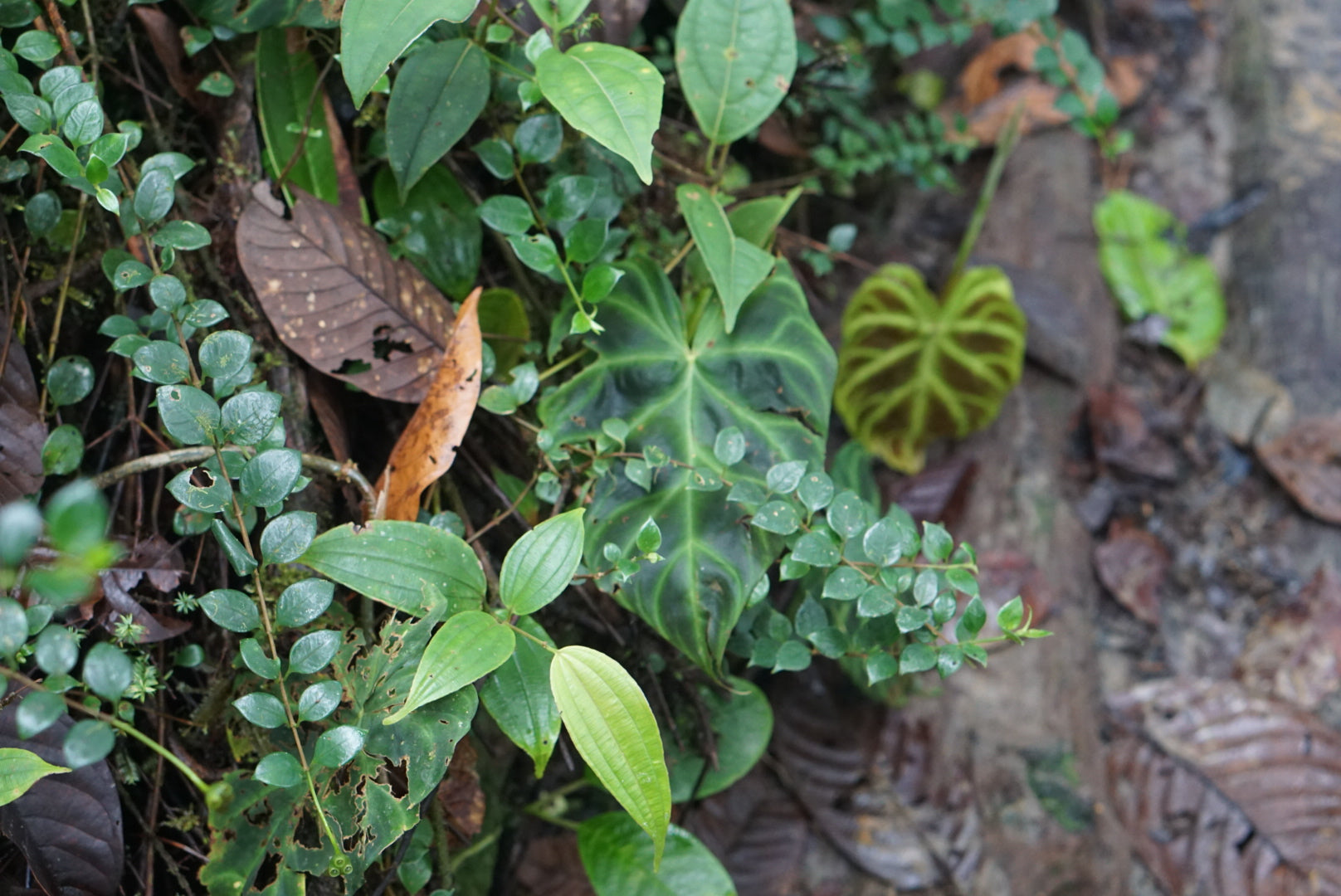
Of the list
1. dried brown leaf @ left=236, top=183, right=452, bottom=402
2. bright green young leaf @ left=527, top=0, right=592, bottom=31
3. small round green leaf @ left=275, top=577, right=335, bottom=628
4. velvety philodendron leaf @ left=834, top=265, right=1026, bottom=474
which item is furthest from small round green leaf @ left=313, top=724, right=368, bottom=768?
velvety philodendron leaf @ left=834, top=265, right=1026, bottom=474

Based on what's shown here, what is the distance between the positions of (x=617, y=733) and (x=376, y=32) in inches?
30.6

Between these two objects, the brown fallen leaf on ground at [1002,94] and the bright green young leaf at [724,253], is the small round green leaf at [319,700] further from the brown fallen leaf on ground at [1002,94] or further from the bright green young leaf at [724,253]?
the brown fallen leaf on ground at [1002,94]

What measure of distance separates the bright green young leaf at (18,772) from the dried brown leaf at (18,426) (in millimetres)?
307

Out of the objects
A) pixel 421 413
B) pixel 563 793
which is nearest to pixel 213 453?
pixel 421 413

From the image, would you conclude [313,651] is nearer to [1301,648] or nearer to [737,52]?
[737,52]

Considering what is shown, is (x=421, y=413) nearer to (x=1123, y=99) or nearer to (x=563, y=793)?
(x=563, y=793)

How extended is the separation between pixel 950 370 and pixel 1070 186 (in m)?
0.87

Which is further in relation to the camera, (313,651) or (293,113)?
(293,113)

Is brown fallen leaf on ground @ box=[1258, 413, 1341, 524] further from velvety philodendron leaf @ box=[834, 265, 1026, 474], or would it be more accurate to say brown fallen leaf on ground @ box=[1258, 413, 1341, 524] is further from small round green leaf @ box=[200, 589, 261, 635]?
small round green leaf @ box=[200, 589, 261, 635]

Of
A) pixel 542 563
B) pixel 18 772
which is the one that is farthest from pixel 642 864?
pixel 18 772

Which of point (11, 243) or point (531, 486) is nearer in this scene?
point (11, 243)

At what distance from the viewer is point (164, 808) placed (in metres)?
1.06

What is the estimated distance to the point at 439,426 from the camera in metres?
1.13

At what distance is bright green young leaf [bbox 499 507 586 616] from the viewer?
964 mm
